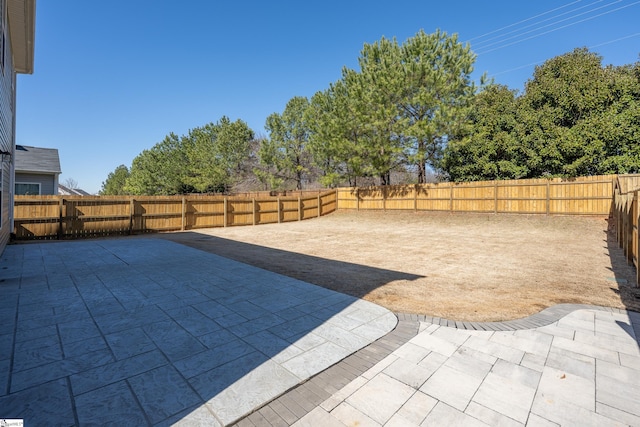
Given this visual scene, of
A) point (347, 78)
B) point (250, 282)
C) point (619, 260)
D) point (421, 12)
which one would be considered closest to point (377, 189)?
point (347, 78)

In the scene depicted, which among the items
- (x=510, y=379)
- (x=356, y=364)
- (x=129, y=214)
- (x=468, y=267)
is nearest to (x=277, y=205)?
(x=129, y=214)

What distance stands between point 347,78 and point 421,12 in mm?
5304

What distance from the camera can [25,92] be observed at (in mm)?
11617

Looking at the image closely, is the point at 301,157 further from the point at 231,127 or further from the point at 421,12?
the point at 421,12

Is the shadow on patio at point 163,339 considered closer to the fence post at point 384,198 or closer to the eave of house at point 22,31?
the eave of house at point 22,31

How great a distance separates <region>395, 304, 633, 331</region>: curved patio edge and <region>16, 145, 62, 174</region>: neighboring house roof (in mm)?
20119

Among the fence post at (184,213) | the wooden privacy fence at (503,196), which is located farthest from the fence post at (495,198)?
the fence post at (184,213)

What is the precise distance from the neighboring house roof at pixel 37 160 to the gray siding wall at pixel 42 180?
529 mm

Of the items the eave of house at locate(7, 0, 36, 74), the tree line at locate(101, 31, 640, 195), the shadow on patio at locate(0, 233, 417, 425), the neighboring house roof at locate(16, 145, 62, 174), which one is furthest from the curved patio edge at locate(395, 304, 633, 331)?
the neighboring house roof at locate(16, 145, 62, 174)

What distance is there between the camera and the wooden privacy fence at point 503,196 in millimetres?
12250

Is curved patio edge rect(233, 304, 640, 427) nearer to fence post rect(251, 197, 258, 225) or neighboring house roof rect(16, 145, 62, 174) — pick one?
fence post rect(251, 197, 258, 225)

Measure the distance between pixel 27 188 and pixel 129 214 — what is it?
364 inches

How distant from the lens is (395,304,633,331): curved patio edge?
309 centimetres

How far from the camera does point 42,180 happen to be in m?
16.0
